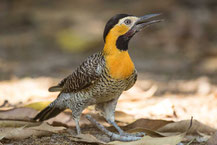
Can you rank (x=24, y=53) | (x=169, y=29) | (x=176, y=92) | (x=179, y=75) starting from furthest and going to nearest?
(x=169, y=29), (x=24, y=53), (x=179, y=75), (x=176, y=92)

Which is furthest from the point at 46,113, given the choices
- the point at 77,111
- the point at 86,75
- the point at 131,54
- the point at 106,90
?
the point at 131,54

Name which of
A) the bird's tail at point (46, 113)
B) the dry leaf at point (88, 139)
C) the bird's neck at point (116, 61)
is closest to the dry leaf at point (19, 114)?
the bird's tail at point (46, 113)

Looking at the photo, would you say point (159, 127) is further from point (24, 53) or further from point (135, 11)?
point (135, 11)

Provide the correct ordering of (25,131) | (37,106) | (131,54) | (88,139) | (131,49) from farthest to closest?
1. (131,49)
2. (131,54)
3. (37,106)
4. (25,131)
5. (88,139)

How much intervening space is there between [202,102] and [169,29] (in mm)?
5580

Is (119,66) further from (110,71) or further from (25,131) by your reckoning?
(25,131)

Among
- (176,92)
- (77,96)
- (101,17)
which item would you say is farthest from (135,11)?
(77,96)

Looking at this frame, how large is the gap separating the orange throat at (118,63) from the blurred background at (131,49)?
3.32 ft

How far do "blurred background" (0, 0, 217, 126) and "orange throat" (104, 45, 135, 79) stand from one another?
1011 mm

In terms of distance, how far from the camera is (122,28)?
4270 mm

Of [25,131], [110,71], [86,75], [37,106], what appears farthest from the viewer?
[37,106]

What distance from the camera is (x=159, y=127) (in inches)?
170

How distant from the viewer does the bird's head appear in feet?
13.9

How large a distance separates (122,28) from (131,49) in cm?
587
